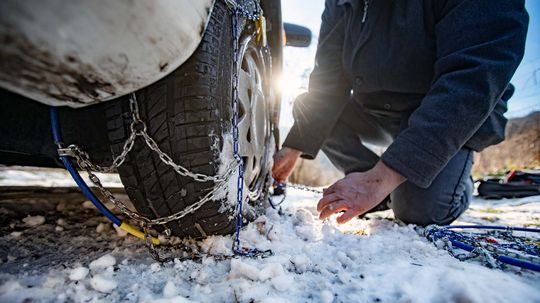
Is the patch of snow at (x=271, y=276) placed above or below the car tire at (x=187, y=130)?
below

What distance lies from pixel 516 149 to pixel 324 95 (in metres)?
8.20

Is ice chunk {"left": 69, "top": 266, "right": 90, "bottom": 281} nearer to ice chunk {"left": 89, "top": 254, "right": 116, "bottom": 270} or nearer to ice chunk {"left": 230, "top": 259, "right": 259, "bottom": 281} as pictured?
ice chunk {"left": 89, "top": 254, "right": 116, "bottom": 270}

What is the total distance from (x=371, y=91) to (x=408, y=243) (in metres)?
0.87

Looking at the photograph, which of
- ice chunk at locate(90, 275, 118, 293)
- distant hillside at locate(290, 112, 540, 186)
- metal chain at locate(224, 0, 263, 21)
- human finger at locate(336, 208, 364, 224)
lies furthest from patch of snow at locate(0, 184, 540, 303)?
distant hillside at locate(290, 112, 540, 186)

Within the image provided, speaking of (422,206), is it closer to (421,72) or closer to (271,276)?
(421,72)

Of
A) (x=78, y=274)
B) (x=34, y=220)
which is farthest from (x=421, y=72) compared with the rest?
(x=34, y=220)

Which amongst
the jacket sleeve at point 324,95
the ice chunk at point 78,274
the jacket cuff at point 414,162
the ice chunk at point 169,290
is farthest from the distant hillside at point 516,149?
Result: the ice chunk at point 78,274

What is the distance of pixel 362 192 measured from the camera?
102cm

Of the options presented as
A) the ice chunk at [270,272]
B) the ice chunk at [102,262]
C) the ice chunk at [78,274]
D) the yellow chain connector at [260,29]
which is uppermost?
the yellow chain connector at [260,29]

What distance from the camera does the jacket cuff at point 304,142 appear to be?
1.77m

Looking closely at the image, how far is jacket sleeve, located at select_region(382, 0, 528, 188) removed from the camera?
95cm

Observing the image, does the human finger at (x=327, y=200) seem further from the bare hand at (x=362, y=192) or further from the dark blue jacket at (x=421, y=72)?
the dark blue jacket at (x=421, y=72)

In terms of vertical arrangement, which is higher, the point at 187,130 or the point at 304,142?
the point at 187,130

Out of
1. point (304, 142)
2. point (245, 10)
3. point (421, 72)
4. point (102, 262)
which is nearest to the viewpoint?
point (102, 262)
